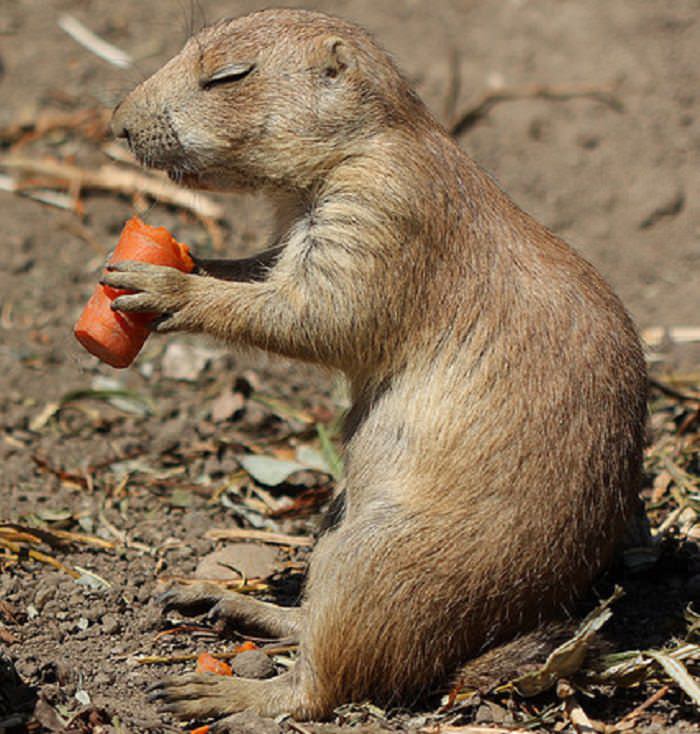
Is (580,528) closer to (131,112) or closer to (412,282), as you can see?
(412,282)

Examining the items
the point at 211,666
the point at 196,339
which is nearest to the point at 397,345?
the point at 211,666

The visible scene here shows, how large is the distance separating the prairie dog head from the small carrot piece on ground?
1682mm

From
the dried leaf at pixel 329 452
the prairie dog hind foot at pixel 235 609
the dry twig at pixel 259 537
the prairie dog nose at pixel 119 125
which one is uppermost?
the prairie dog nose at pixel 119 125

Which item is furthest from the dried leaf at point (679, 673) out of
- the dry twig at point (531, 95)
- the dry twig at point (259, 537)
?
the dry twig at point (531, 95)

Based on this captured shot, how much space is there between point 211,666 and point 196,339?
10.00 feet

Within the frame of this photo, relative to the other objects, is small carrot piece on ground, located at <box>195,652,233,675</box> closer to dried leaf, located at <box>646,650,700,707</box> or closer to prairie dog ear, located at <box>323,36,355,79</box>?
dried leaf, located at <box>646,650,700,707</box>

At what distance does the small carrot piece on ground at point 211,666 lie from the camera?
425 centimetres

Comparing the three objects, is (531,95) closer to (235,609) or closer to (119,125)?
(119,125)

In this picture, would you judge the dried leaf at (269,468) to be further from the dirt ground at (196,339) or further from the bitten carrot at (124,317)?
the bitten carrot at (124,317)

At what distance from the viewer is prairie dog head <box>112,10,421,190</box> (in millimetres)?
4301

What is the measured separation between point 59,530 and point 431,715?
6.24ft

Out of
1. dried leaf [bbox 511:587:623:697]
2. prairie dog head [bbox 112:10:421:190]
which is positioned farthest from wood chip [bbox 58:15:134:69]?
dried leaf [bbox 511:587:623:697]

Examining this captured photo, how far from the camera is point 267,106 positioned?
4.32 m

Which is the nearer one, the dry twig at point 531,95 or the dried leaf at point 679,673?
the dried leaf at point 679,673
